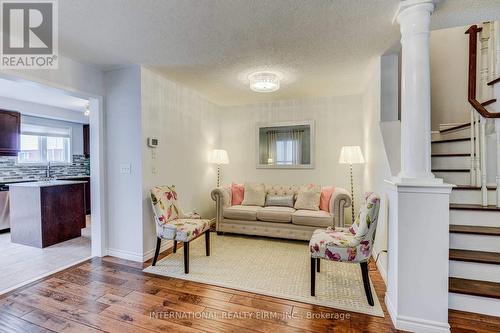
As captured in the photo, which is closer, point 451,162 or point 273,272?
point 273,272

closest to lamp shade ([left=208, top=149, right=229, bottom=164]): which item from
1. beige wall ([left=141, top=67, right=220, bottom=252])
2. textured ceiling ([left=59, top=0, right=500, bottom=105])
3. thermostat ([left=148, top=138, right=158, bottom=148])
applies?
beige wall ([left=141, top=67, right=220, bottom=252])

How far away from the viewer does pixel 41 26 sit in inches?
82.9

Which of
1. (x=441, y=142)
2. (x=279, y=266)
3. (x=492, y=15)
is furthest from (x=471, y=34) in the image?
(x=279, y=266)

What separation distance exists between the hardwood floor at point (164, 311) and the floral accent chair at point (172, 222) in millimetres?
437

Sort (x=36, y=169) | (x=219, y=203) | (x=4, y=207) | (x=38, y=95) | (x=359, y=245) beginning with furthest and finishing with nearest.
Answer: (x=36, y=169) < (x=38, y=95) < (x=4, y=207) < (x=219, y=203) < (x=359, y=245)

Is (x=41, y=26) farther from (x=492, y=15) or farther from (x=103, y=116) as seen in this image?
(x=492, y=15)

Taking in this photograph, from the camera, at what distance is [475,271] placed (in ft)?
6.40

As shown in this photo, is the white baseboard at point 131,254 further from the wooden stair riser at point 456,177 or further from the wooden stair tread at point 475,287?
the wooden stair riser at point 456,177

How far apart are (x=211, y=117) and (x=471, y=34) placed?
13.2 ft

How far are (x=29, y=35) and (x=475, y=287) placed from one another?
14.7 ft

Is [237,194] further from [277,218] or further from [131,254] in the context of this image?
[131,254]

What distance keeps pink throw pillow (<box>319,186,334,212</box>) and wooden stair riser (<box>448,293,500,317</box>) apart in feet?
6.64

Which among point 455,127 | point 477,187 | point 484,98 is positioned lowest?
point 477,187

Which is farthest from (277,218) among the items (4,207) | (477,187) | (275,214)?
(4,207)
